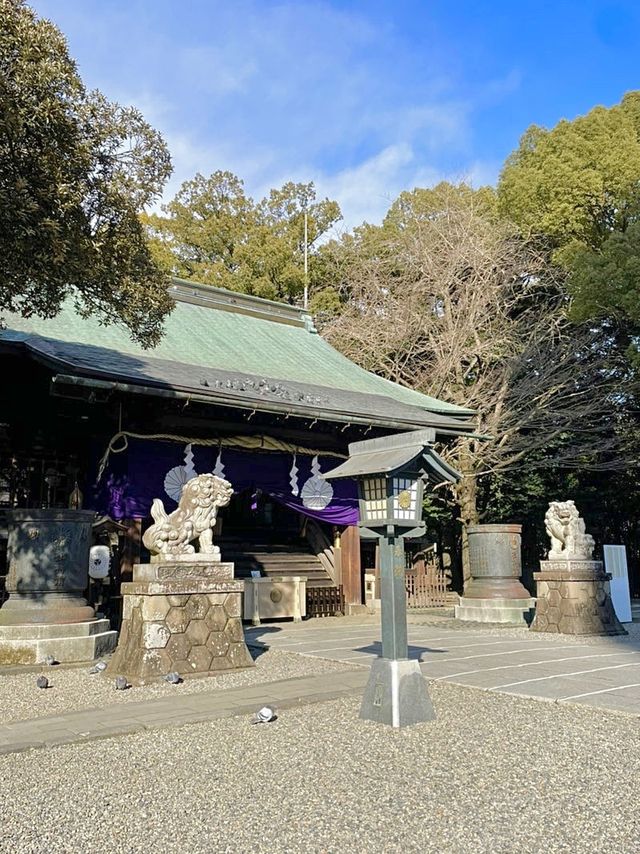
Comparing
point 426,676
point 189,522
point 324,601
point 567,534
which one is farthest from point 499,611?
point 189,522

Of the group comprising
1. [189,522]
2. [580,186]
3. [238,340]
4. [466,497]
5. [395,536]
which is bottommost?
[395,536]

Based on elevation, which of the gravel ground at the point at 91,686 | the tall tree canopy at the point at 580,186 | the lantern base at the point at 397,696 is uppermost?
the tall tree canopy at the point at 580,186

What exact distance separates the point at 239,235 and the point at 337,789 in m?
23.8

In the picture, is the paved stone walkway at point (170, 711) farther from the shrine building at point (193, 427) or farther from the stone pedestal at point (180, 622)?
the shrine building at point (193, 427)

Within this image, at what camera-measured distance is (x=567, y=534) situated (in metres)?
10.6

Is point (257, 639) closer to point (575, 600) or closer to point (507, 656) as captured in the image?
point (507, 656)

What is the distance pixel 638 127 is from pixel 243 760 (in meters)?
19.4

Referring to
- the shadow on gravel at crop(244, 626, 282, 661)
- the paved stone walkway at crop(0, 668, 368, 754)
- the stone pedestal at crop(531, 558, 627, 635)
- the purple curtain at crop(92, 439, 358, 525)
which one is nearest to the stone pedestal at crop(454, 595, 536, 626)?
the stone pedestal at crop(531, 558, 627, 635)

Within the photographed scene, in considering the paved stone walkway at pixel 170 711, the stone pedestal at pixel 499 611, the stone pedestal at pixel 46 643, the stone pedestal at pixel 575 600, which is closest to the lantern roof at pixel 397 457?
the paved stone walkway at pixel 170 711

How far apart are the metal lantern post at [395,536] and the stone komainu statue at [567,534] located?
19.8ft

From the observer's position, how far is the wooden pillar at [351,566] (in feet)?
45.3

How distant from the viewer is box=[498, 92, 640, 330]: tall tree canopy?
17016 millimetres

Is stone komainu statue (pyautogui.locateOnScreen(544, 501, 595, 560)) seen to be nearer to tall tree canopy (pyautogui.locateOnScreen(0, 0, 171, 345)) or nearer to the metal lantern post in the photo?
the metal lantern post

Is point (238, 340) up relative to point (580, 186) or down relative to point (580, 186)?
down
